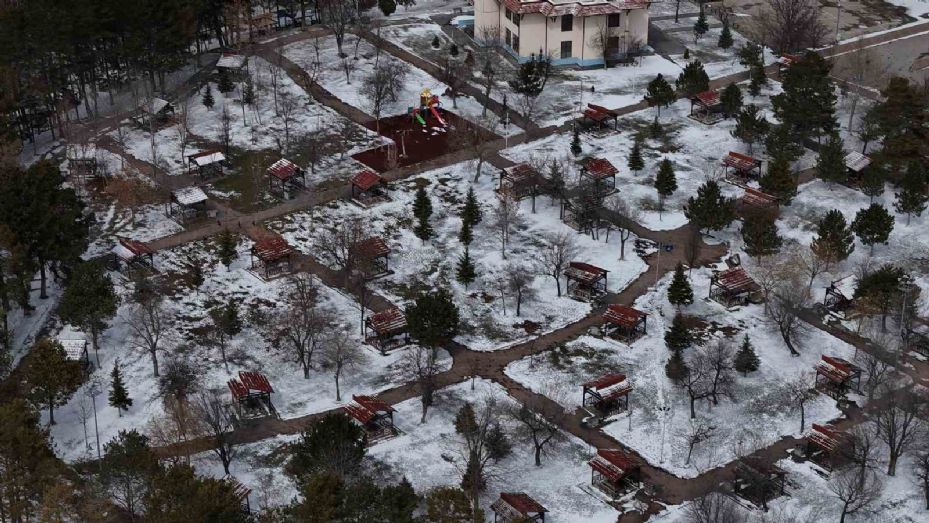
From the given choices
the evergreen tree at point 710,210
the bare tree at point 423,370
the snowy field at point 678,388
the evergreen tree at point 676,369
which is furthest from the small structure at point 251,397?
the evergreen tree at point 710,210

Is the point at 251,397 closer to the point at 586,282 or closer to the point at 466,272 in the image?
the point at 466,272

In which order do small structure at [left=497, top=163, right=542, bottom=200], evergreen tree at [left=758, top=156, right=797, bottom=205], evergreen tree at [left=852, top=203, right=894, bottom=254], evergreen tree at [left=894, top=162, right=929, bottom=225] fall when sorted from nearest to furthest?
evergreen tree at [left=852, top=203, right=894, bottom=254], evergreen tree at [left=894, top=162, right=929, bottom=225], evergreen tree at [left=758, top=156, right=797, bottom=205], small structure at [left=497, top=163, right=542, bottom=200]

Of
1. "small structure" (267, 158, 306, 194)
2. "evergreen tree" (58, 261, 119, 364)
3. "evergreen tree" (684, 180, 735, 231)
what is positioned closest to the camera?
"evergreen tree" (58, 261, 119, 364)

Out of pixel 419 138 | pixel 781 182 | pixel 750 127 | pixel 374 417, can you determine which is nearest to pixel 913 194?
pixel 781 182

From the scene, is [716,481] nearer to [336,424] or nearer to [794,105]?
[336,424]

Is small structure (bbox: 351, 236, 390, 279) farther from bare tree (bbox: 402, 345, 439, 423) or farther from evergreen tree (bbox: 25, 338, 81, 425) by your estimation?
evergreen tree (bbox: 25, 338, 81, 425)

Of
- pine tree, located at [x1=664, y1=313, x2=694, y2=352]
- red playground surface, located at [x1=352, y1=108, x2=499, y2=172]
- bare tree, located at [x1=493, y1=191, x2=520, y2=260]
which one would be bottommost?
pine tree, located at [x1=664, y1=313, x2=694, y2=352]

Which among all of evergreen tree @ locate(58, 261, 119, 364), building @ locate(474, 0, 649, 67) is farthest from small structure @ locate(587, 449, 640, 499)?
building @ locate(474, 0, 649, 67)

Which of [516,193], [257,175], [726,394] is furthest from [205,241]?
[726,394]
